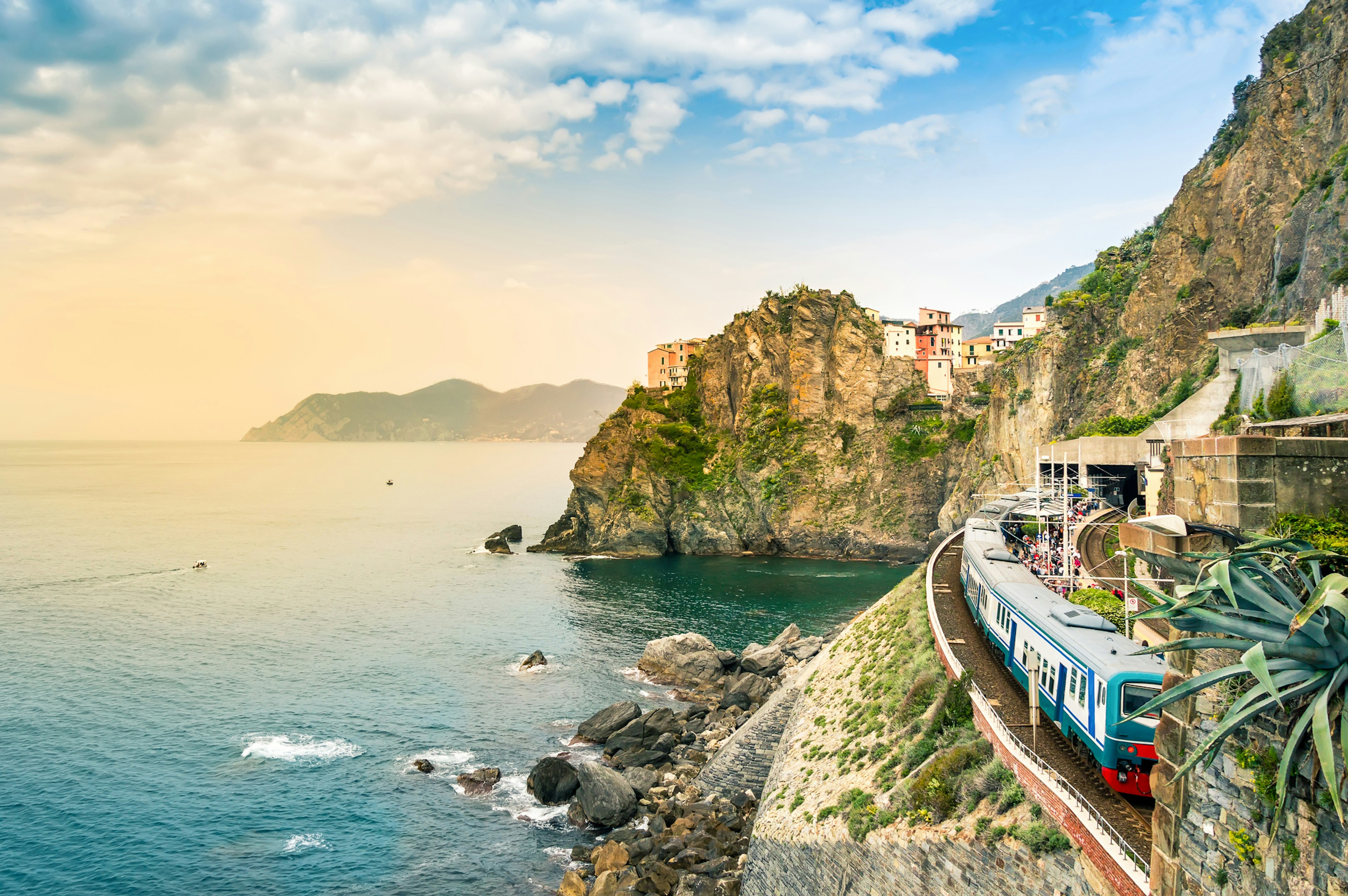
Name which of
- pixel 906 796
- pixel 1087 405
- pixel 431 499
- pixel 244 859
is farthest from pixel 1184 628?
pixel 431 499

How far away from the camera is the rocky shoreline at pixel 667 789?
980 inches

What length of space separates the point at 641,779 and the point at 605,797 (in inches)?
96.4

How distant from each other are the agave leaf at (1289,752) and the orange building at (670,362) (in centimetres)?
10924

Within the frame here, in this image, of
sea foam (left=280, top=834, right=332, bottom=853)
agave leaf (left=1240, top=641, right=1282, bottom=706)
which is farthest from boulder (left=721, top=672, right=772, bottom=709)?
agave leaf (left=1240, top=641, right=1282, bottom=706)

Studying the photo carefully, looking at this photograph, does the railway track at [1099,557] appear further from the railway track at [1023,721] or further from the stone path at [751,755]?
the stone path at [751,755]

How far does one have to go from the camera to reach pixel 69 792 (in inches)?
1220

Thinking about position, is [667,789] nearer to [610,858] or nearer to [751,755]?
[751,755]

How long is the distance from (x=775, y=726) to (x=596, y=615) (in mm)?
31007

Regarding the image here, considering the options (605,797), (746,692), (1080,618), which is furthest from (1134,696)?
(746,692)

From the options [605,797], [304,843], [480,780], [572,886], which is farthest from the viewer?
[480,780]

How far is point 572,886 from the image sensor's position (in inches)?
978

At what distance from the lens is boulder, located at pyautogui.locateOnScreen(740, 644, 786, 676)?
44.4 metres

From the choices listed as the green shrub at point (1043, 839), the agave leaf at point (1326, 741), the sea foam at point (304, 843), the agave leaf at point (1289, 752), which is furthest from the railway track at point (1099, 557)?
the sea foam at point (304, 843)

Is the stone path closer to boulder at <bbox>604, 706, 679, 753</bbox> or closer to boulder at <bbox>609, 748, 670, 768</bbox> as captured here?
boulder at <bbox>609, 748, 670, 768</bbox>
